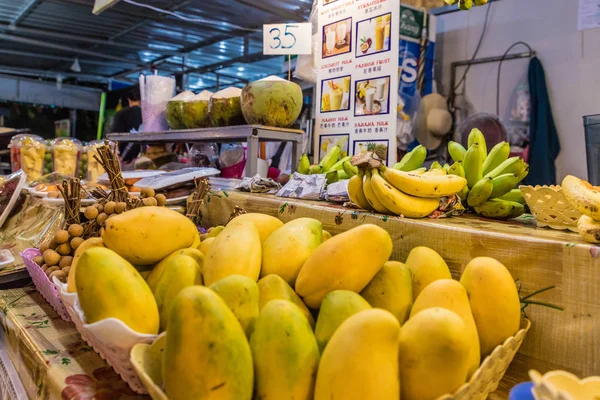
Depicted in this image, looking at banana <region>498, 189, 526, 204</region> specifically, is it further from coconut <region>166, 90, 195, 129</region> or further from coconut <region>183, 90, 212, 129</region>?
coconut <region>166, 90, 195, 129</region>

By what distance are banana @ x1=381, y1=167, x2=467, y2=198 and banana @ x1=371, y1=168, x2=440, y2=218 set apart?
0.02 m

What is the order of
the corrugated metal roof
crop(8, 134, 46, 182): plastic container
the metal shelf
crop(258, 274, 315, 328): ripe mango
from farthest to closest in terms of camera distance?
the corrugated metal roof → crop(8, 134, 46, 182): plastic container → the metal shelf → crop(258, 274, 315, 328): ripe mango

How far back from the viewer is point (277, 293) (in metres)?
0.89

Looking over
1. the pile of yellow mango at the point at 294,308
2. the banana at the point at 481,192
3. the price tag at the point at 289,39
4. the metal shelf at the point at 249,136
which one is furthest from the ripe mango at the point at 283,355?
the price tag at the point at 289,39

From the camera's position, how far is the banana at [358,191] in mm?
1331

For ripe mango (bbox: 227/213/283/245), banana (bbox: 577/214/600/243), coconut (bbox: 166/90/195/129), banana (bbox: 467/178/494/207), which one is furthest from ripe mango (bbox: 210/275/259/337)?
coconut (bbox: 166/90/195/129)

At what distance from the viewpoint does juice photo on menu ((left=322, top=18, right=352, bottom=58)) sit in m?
2.56

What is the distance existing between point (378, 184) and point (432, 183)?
16 cm

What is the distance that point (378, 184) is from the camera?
121 centimetres

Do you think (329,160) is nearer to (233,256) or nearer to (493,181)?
(493,181)

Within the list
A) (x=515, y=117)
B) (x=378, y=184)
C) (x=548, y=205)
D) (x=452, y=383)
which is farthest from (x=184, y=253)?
(x=515, y=117)

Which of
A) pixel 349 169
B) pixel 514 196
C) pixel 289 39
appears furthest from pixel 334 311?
pixel 289 39

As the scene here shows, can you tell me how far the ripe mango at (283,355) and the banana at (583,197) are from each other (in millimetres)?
642

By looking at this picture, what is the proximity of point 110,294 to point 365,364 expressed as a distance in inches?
19.2
